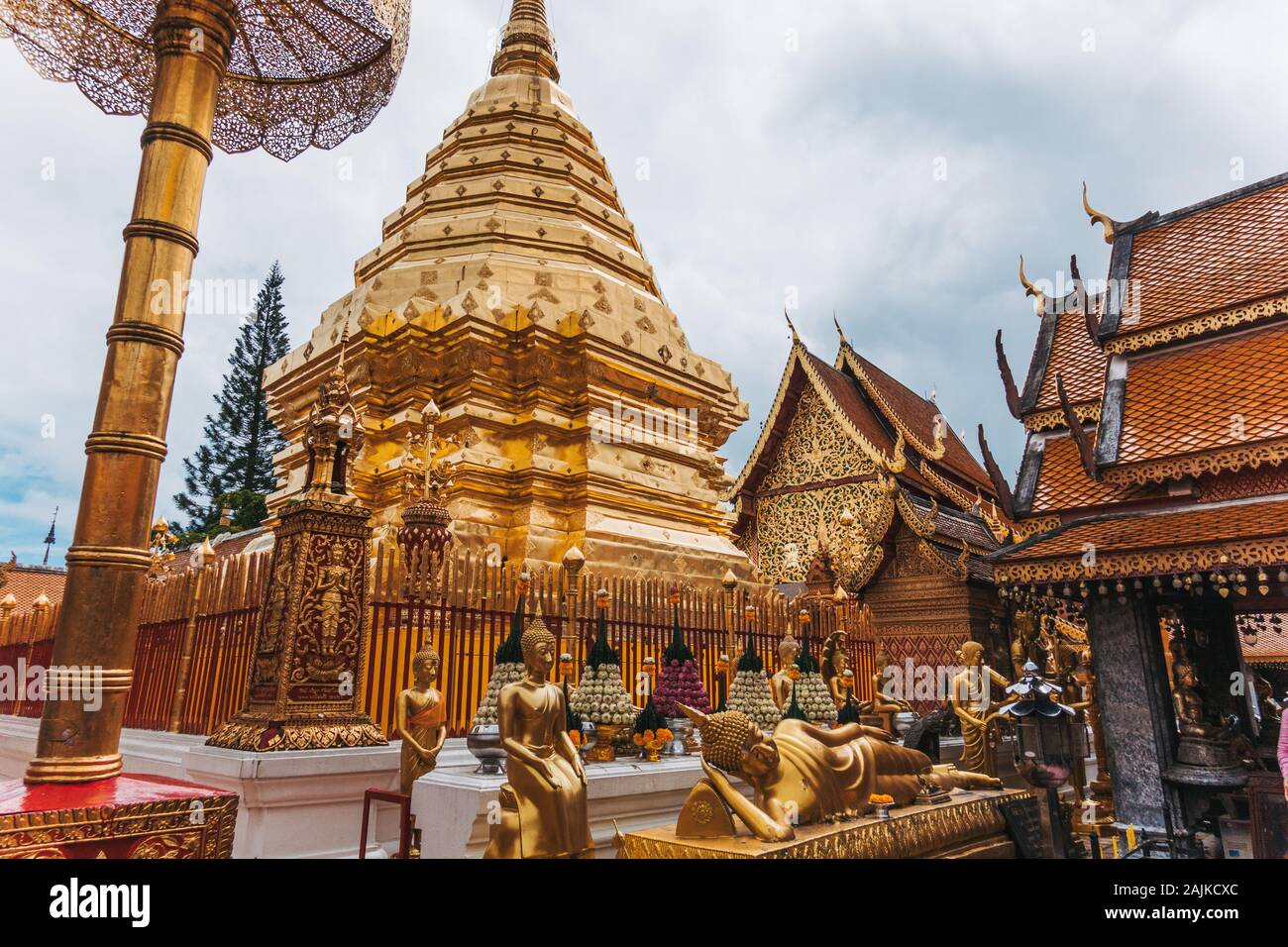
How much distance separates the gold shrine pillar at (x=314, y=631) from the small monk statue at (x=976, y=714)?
12.2 feet

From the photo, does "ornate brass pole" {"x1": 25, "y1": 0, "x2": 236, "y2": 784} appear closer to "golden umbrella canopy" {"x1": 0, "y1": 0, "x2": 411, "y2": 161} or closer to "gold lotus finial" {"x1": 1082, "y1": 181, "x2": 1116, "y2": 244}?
"golden umbrella canopy" {"x1": 0, "y1": 0, "x2": 411, "y2": 161}

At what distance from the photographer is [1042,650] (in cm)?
912

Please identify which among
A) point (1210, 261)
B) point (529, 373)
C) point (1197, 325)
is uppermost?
point (1210, 261)

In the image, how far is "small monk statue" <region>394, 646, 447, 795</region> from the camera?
11.4 ft

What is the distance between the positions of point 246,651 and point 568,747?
2.33m

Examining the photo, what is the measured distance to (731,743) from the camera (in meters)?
2.93

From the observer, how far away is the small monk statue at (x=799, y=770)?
287 centimetres

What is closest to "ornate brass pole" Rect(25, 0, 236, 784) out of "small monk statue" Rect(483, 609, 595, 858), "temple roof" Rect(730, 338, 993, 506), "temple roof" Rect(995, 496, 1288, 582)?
"small monk statue" Rect(483, 609, 595, 858)

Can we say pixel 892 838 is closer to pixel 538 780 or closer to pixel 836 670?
pixel 538 780

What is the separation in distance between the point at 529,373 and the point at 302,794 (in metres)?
6.58

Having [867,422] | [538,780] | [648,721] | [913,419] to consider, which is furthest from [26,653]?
[913,419]

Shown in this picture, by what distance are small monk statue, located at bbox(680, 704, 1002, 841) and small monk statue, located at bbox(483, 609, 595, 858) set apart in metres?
0.54

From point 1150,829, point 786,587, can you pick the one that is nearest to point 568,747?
point 1150,829
